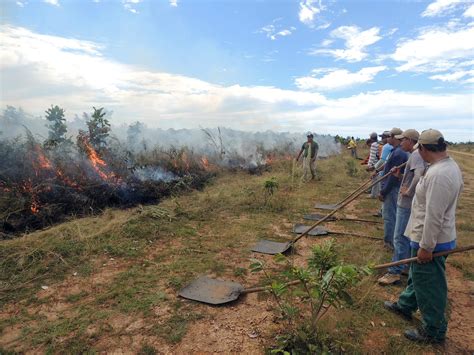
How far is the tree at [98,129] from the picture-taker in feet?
35.3

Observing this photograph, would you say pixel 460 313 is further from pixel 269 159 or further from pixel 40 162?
pixel 269 159

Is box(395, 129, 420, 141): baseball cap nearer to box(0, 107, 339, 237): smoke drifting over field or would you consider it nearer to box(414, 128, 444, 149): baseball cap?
box(414, 128, 444, 149): baseball cap

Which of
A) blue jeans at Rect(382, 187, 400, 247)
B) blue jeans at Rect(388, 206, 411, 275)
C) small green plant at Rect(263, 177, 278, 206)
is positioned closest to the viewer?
blue jeans at Rect(388, 206, 411, 275)

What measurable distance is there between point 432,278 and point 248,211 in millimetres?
5542

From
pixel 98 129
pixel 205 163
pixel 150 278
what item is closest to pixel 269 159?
pixel 205 163

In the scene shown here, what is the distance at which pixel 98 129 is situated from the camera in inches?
428

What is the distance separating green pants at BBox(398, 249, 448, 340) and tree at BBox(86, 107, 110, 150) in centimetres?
1029

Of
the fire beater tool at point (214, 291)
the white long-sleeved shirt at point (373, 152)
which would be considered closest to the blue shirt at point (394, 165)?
the fire beater tool at point (214, 291)

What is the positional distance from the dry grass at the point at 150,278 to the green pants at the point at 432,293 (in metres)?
0.25

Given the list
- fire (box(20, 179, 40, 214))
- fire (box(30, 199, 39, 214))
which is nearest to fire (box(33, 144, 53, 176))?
fire (box(20, 179, 40, 214))

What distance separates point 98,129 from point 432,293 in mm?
10847

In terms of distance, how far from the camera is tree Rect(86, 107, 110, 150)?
10773mm

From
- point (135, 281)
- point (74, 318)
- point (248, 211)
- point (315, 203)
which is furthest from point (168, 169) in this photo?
point (74, 318)

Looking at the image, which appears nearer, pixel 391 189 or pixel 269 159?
pixel 391 189
